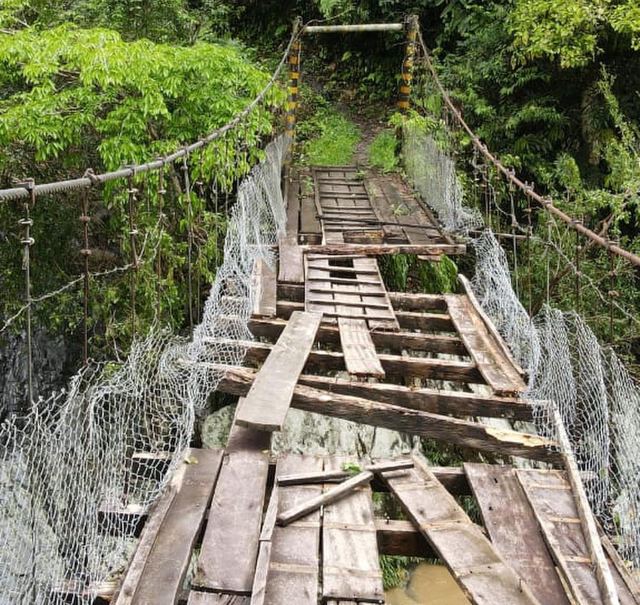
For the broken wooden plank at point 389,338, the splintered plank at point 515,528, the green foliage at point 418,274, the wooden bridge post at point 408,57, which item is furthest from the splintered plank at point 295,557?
the wooden bridge post at point 408,57

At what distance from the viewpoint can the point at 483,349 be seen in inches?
143

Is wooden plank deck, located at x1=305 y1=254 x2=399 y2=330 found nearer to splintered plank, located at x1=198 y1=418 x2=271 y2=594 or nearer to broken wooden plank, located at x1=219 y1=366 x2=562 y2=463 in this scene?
broken wooden plank, located at x1=219 y1=366 x2=562 y2=463

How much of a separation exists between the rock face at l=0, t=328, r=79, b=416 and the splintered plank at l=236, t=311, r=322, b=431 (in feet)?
10.7

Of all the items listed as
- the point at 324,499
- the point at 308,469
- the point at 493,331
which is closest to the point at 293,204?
the point at 493,331

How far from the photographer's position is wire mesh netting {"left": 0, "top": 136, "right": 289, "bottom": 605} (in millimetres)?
2197

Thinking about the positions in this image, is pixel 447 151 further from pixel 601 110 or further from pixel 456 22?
pixel 456 22

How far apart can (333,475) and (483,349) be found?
1.59 metres

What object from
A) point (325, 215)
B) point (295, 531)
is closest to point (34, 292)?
point (325, 215)

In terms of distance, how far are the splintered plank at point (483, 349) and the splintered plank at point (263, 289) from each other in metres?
1.25

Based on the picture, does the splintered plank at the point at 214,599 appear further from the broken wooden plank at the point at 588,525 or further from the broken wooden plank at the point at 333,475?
the broken wooden plank at the point at 588,525

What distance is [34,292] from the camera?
534 cm

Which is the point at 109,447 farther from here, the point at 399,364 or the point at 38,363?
the point at 38,363

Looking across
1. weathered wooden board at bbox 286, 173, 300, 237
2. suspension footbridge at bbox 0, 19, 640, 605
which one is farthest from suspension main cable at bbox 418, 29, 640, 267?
weathered wooden board at bbox 286, 173, 300, 237

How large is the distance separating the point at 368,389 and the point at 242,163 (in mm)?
2978
